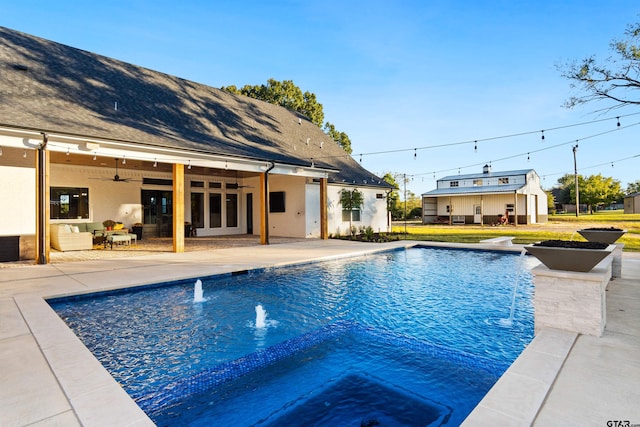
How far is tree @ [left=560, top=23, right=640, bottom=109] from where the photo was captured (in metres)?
11.7

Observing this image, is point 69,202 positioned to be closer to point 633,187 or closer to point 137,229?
point 137,229

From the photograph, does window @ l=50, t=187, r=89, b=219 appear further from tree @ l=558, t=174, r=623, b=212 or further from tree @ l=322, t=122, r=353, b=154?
tree @ l=558, t=174, r=623, b=212

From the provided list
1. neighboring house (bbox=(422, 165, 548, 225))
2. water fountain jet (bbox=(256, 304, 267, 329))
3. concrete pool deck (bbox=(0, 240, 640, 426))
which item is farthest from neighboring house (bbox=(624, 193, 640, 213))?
water fountain jet (bbox=(256, 304, 267, 329))

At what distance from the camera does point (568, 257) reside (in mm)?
3479

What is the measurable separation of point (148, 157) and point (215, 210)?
Result: 7.29m

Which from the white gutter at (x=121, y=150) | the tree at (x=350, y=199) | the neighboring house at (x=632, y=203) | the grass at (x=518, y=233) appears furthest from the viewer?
the neighboring house at (x=632, y=203)

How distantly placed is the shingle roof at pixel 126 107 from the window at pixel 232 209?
12.8 ft

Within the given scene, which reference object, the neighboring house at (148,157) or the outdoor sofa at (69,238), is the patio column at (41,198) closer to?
the neighboring house at (148,157)

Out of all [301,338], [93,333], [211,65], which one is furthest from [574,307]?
[211,65]

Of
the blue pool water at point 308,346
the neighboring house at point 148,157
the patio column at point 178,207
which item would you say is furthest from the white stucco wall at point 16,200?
the blue pool water at point 308,346

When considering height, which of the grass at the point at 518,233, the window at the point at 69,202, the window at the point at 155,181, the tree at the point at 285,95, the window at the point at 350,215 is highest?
the tree at the point at 285,95

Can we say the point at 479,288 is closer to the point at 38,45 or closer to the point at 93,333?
the point at 93,333

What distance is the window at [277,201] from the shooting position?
52.7ft

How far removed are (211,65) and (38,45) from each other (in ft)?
29.1
